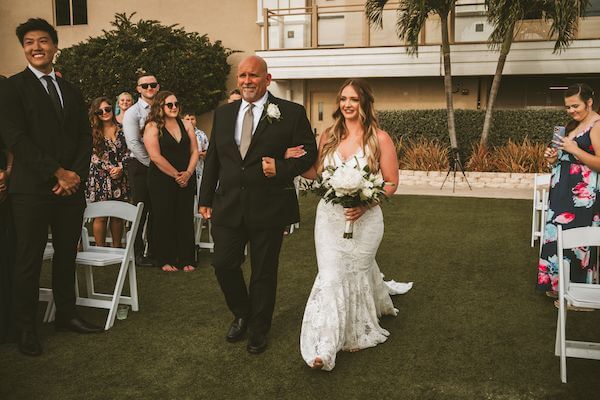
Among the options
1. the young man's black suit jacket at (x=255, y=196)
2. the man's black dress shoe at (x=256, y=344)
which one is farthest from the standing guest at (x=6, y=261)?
the man's black dress shoe at (x=256, y=344)

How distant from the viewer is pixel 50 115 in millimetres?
4723

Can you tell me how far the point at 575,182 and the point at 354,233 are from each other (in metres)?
2.55

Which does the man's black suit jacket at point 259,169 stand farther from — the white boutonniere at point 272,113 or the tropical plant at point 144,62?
the tropical plant at point 144,62

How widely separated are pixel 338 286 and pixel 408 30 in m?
13.2

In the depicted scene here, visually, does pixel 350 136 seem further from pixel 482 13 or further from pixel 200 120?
pixel 200 120

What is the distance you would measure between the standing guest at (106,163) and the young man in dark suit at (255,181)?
10.5ft

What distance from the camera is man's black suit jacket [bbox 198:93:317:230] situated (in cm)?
462

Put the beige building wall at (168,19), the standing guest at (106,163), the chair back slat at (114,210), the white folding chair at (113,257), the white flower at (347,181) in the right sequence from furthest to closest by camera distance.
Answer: the beige building wall at (168,19) → the standing guest at (106,163) → the chair back slat at (114,210) → the white folding chair at (113,257) → the white flower at (347,181)

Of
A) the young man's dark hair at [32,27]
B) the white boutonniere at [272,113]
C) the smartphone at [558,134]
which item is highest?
the young man's dark hair at [32,27]

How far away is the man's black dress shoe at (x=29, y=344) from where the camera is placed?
4.70 metres

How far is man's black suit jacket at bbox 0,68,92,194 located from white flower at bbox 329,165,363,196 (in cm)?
209

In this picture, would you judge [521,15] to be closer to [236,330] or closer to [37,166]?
[236,330]

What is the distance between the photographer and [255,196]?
15.2ft

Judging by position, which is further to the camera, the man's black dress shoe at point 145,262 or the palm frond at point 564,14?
the palm frond at point 564,14
